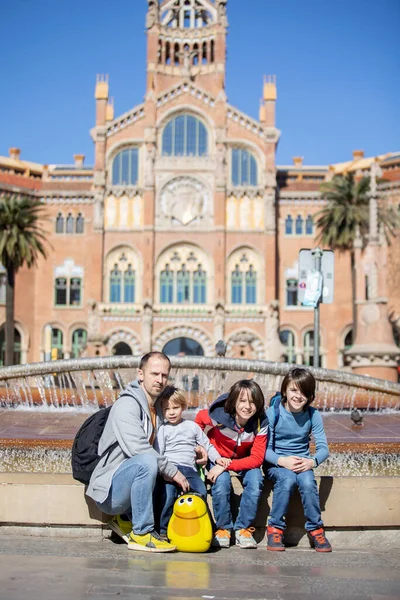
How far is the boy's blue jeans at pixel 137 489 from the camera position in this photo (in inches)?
219

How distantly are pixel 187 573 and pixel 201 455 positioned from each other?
55.0 inches

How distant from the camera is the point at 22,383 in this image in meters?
13.8

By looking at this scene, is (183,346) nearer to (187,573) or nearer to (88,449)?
(88,449)

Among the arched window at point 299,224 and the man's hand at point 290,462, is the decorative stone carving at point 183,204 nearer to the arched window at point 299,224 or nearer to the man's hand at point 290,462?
the arched window at point 299,224

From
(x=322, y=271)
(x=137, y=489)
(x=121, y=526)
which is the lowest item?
(x=121, y=526)

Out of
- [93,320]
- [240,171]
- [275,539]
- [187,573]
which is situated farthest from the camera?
[240,171]

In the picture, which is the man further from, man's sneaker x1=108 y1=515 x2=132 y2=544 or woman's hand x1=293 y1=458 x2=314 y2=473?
woman's hand x1=293 y1=458 x2=314 y2=473

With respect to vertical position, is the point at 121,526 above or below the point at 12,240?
below

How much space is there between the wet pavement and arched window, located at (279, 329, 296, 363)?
116 feet

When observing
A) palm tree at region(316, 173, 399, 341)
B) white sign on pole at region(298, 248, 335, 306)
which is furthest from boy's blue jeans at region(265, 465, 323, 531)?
palm tree at region(316, 173, 399, 341)

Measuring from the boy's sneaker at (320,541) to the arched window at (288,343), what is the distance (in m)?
41.4

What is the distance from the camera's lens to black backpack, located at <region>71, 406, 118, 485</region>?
584cm

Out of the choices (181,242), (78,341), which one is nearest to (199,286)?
(181,242)

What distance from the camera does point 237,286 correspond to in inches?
1828
